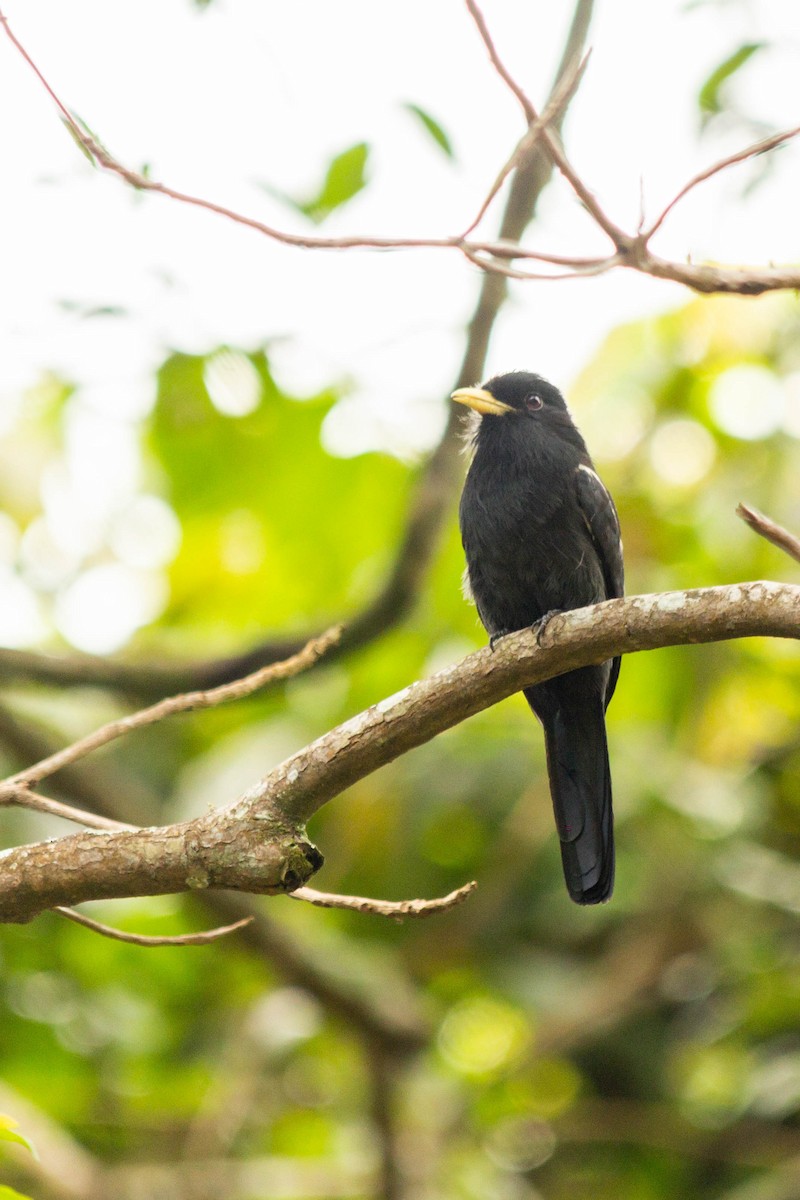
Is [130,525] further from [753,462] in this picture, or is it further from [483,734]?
[753,462]

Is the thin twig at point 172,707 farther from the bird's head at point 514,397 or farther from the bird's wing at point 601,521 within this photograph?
the bird's head at point 514,397

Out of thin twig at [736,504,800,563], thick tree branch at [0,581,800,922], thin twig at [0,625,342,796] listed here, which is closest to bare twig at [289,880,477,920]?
thick tree branch at [0,581,800,922]

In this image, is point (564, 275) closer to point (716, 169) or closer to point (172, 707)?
point (716, 169)

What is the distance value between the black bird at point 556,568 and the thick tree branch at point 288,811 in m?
1.40

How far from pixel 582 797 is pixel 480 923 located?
89.9 inches

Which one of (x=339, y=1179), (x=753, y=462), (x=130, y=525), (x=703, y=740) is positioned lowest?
(x=339, y=1179)

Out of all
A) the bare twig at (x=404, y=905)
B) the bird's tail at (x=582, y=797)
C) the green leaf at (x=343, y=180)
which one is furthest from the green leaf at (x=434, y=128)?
the bird's tail at (x=582, y=797)

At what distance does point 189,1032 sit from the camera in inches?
249

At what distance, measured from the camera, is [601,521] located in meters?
4.06

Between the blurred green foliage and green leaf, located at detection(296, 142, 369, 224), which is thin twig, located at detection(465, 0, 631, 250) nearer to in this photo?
green leaf, located at detection(296, 142, 369, 224)

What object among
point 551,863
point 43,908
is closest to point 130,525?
point 551,863

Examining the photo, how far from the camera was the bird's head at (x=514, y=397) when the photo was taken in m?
4.32

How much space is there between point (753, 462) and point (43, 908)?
4.80 meters

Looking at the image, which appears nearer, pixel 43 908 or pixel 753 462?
pixel 43 908
